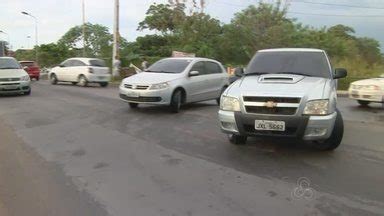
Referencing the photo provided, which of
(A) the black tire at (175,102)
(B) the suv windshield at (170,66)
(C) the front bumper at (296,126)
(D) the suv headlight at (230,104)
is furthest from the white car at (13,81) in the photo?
(C) the front bumper at (296,126)

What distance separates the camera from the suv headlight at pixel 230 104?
7474mm

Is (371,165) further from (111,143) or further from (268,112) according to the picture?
(111,143)

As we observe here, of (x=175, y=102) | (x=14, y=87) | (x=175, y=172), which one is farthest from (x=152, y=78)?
(x=14, y=87)

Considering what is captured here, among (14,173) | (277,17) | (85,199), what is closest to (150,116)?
(14,173)

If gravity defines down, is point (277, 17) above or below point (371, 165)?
above

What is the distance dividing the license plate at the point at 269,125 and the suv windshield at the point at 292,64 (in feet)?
5.35

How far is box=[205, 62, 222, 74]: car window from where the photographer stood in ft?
48.8

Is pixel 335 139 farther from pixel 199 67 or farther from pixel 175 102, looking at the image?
pixel 199 67

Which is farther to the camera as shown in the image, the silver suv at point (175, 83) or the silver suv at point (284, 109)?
the silver suv at point (175, 83)

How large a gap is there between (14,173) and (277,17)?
42.7 metres

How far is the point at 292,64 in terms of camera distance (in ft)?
28.5

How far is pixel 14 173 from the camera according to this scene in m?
6.51

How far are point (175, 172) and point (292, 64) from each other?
11.0 feet

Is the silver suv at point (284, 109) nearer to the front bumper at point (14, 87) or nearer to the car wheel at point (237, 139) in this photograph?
the car wheel at point (237, 139)
